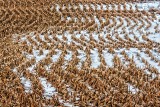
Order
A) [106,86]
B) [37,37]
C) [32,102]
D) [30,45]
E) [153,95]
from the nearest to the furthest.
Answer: [32,102] < [153,95] < [106,86] < [30,45] < [37,37]

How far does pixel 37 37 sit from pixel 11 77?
18.9 ft

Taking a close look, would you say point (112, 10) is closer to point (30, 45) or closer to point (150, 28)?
point (150, 28)

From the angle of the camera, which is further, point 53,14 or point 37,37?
point 53,14

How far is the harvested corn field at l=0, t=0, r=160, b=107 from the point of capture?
8467mm

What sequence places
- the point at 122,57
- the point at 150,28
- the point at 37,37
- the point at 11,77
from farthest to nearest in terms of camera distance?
the point at 150,28 → the point at 37,37 → the point at 122,57 → the point at 11,77

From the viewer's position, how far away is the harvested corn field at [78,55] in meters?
8.47

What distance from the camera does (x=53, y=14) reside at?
20.7m

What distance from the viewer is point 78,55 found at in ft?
40.9

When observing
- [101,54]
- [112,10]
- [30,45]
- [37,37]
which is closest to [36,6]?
[112,10]

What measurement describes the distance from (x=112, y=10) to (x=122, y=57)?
10197mm

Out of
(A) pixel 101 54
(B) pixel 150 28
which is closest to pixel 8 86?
(A) pixel 101 54

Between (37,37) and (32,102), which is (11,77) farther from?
(37,37)

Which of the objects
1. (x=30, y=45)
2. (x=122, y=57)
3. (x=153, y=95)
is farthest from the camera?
(x=30, y=45)

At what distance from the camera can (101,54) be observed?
12656 mm
